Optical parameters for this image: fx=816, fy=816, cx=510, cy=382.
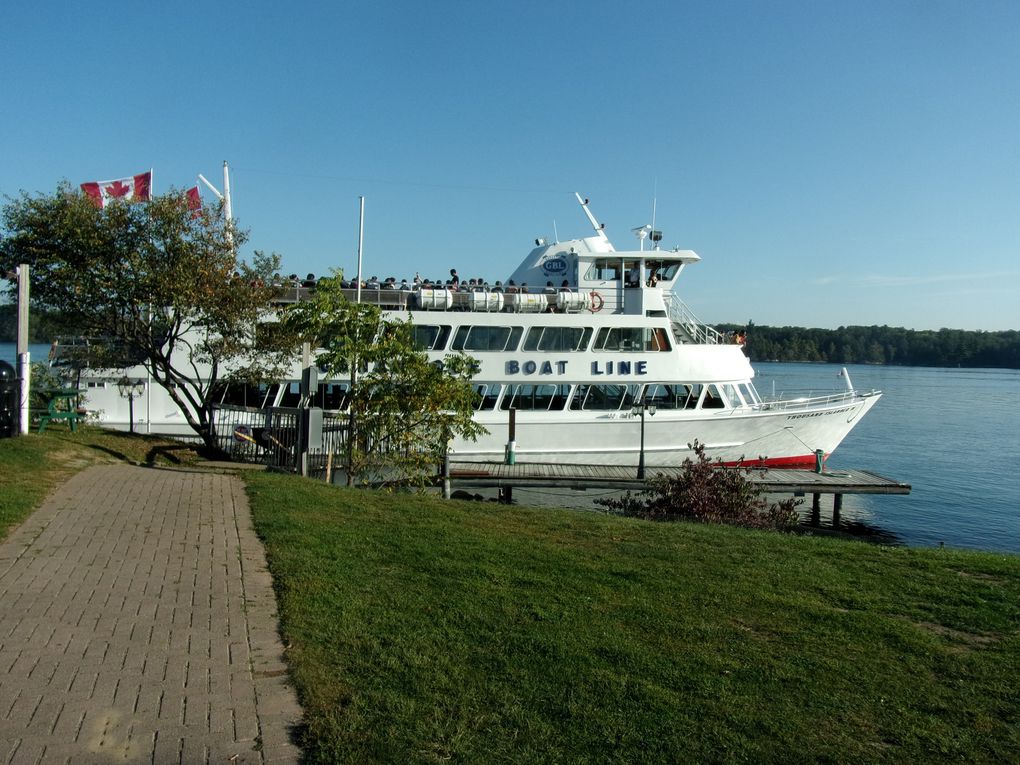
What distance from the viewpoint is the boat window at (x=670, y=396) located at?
23380mm

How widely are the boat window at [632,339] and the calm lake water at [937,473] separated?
4.31 metres

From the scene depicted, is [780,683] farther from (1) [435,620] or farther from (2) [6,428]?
(2) [6,428]

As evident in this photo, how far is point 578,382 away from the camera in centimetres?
2291

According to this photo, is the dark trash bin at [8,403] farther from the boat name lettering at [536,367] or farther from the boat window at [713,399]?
the boat window at [713,399]

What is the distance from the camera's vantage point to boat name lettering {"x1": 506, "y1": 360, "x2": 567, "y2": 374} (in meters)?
22.6

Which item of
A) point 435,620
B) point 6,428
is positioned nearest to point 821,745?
point 435,620

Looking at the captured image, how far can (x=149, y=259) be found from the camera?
15.4 meters

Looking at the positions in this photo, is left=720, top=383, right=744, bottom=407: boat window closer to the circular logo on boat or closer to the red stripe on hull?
the red stripe on hull

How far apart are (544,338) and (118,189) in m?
11.2

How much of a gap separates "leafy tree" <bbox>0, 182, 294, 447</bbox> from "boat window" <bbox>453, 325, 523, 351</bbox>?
22.4 feet

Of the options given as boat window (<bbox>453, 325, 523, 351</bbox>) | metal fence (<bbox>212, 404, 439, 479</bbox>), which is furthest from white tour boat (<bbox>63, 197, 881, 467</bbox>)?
metal fence (<bbox>212, 404, 439, 479</bbox>)

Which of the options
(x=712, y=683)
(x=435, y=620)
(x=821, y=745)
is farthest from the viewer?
(x=435, y=620)

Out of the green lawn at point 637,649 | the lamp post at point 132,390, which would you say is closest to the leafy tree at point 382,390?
the green lawn at point 637,649

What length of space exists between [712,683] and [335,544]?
13.8 ft
